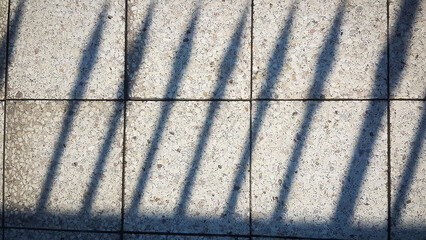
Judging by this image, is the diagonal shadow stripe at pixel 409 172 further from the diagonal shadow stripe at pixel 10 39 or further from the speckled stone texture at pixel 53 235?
the diagonal shadow stripe at pixel 10 39

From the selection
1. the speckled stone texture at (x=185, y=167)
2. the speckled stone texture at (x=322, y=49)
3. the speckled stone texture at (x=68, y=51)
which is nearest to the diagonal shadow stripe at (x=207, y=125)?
the speckled stone texture at (x=185, y=167)

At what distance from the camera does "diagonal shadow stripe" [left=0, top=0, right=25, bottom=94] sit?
2.77m

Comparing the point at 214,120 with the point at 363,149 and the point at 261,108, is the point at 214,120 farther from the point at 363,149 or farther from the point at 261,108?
the point at 363,149

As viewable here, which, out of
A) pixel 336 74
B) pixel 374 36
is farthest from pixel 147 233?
pixel 374 36

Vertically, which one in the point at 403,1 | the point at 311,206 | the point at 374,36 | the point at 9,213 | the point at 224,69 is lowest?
the point at 9,213

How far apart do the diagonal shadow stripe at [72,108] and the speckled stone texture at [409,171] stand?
254cm

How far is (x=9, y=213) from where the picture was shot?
2729 millimetres

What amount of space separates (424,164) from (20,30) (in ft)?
11.8

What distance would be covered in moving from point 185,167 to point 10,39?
75.6 inches

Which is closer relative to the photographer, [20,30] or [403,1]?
[403,1]

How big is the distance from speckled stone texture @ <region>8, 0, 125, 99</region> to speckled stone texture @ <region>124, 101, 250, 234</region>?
413 mm

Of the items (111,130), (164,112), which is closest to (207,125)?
(164,112)

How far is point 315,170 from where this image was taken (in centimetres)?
255

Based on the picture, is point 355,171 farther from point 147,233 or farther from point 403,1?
point 147,233
